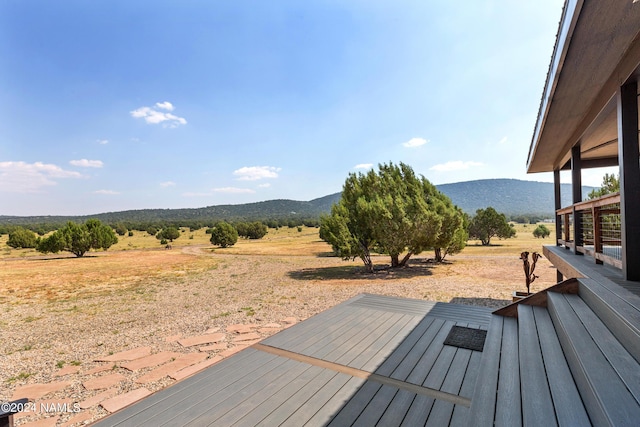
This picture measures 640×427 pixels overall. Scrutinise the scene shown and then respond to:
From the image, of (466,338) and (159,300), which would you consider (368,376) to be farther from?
(159,300)

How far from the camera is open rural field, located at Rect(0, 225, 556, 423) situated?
4773 millimetres

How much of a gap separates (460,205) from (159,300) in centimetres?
14817

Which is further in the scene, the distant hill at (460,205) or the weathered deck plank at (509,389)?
the distant hill at (460,205)

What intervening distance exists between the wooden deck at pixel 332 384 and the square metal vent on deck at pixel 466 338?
0.11 metres

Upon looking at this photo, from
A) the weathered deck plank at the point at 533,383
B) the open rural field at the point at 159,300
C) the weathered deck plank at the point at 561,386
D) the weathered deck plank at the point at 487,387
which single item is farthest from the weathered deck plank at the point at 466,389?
the open rural field at the point at 159,300

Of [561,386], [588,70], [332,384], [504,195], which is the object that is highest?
[504,195]

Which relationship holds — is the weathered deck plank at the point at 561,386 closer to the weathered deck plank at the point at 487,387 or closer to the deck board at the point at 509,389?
the deck board at the point at 509,389

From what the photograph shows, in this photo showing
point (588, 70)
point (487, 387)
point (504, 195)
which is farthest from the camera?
point (504, 195)

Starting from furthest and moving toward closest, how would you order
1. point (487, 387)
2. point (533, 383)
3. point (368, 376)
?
point (368, 376), point (487, 387), point (533, 383)

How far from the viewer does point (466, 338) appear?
362 centimetres

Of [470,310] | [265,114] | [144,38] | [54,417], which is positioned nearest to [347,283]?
[470,310]

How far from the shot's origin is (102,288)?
10.9 m

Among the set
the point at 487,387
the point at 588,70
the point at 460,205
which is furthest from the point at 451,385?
the point at 460,205

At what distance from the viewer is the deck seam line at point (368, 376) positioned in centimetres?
Result: 234
